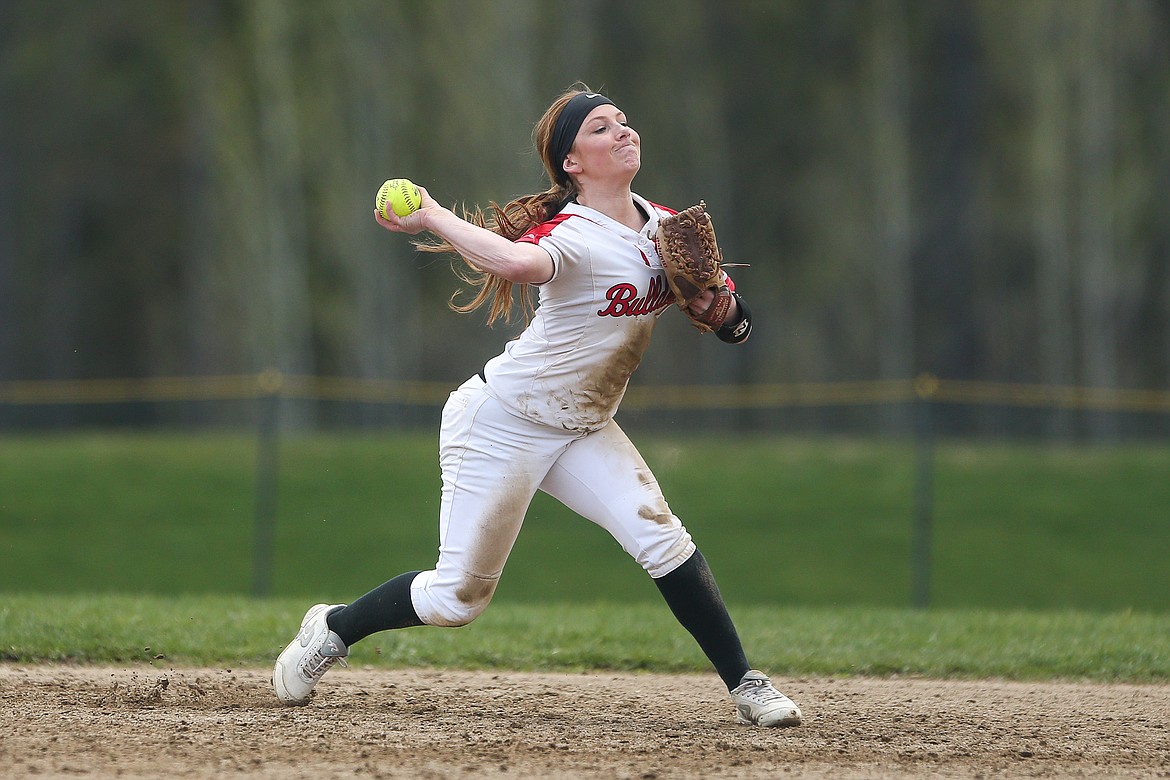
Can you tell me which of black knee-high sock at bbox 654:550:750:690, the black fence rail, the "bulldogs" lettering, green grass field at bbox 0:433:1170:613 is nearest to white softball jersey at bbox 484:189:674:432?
the "bulldogs" lettering

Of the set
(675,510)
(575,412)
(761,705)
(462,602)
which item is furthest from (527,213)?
(675,510)

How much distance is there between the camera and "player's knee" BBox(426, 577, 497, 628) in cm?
530

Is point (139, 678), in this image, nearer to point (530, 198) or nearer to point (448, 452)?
point (448, 452)

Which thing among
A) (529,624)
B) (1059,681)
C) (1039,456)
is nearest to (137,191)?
(1039,456)

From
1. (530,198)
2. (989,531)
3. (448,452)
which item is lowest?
(989,531)

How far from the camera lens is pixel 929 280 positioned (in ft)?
98.7

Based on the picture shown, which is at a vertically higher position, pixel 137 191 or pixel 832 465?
pixel 137 191

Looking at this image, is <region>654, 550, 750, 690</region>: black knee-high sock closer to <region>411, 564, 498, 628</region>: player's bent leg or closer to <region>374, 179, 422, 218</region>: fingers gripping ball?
<region>411, 564, 498, 628</region>: player's bent leg

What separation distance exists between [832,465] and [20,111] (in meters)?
23.6

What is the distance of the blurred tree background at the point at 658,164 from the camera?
2817cm

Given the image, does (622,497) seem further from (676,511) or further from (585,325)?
(676,511)

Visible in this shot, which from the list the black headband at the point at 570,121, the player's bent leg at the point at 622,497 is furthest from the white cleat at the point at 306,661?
the black headband at the point at 570,121

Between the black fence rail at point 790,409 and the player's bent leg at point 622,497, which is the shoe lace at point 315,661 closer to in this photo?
the player's bent leg at point 622,497

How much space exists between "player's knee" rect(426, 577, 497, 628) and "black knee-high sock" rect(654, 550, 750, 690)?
659 mm
